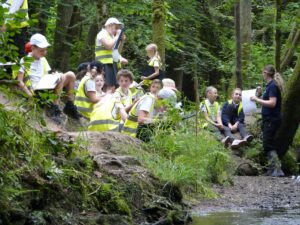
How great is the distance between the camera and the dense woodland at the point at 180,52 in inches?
278

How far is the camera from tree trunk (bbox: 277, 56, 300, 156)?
50.2ft

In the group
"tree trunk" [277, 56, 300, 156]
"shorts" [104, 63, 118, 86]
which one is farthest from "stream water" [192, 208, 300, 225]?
"tree trunk" [277, 56, 300, 156]

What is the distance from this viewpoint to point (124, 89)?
12.3m

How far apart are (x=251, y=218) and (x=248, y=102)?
8.25m

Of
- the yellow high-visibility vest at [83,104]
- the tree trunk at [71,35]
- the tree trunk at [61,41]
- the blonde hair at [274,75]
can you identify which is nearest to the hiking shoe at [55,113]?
the yellow high-visibility vest at [83,104]

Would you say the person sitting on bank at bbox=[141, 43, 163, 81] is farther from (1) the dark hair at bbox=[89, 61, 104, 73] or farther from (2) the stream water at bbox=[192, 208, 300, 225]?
(2) the stream water at bbox=[192, 208, 300, 225]

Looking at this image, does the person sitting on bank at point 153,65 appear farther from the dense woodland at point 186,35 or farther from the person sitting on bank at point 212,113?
the person sitting on bank at point 212,113

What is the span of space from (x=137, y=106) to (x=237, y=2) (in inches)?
269

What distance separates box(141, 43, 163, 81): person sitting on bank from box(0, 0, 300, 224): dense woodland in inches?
32.8

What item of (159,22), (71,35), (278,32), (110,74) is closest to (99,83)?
(110,74)

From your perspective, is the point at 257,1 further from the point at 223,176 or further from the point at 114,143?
the point at 114,143

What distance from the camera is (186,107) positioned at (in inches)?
539

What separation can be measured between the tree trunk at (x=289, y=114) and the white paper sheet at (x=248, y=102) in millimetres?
812

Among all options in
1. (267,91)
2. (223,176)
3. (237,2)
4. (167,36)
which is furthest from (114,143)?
(167,36)
